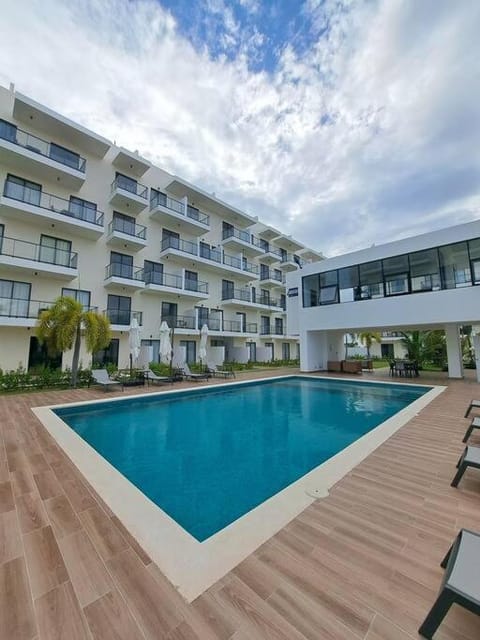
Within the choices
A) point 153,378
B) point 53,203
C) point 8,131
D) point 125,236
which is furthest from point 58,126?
point 153,378

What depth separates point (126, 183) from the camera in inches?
719

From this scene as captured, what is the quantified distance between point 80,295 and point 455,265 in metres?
19.5

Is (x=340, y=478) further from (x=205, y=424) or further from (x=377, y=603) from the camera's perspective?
(x=205, y=424)

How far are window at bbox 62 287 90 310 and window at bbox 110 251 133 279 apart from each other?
1.96 m

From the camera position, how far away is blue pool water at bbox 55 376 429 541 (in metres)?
3.79

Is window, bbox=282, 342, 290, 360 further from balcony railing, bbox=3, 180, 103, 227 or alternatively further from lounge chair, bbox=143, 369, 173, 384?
balcony railing, bbox=3, 180, 103, 227

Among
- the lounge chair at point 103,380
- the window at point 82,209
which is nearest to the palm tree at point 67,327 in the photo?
the lounge chair at point 103,380

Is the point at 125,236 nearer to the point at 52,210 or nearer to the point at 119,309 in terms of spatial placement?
the point at 52,210

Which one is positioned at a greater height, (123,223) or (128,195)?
(128,195)

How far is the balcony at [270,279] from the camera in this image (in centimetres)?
2803

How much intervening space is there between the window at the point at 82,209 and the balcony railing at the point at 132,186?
2057mm

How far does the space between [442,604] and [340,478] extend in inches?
83.1

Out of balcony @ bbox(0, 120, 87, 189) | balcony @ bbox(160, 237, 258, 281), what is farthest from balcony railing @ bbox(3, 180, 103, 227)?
balcony @ bbox(160, 237, 258, 281)

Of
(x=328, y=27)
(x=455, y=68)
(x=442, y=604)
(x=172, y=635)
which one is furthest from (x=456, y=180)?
(x=172, y=635)
